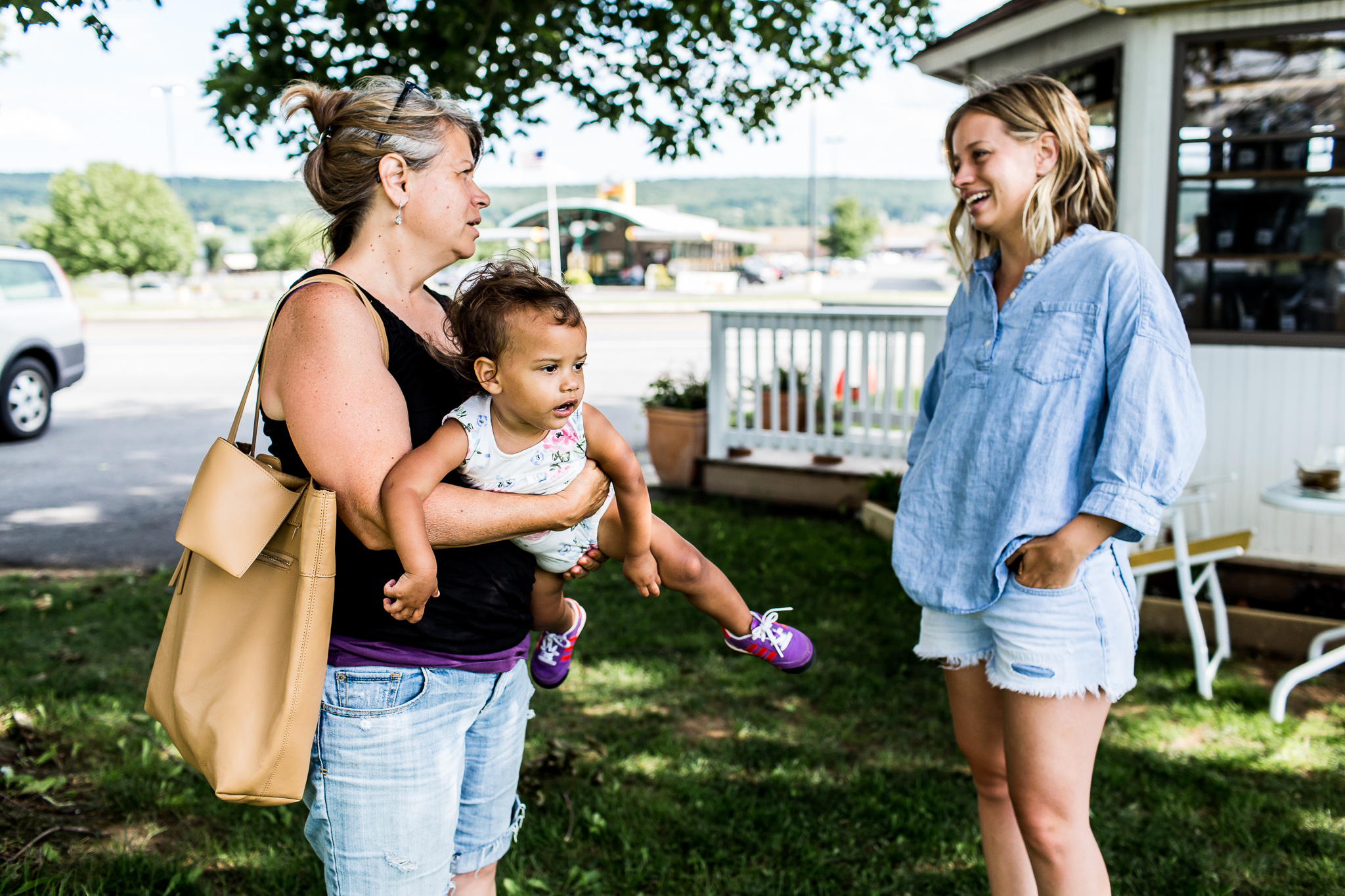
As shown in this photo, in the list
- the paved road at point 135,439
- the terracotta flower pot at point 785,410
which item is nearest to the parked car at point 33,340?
the paved road at point 135,439

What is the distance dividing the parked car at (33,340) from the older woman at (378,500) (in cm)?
1057

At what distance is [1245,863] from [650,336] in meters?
19.8

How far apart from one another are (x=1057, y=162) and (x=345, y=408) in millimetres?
1490

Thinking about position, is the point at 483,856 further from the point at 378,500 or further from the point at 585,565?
the point at 378,500

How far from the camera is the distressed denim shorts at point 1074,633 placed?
6.12 feet

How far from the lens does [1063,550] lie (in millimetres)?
1839

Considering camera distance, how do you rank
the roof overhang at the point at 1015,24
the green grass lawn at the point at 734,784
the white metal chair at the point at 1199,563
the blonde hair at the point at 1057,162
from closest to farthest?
the blonde hair at the point at 1057,162 → the green grass lawn at the point at 734,784 → the white metal chair at the point at 1199,563 → the roof overhang at the point at 1015,24

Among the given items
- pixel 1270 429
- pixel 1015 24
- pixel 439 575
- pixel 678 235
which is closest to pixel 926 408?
pixel 439 575

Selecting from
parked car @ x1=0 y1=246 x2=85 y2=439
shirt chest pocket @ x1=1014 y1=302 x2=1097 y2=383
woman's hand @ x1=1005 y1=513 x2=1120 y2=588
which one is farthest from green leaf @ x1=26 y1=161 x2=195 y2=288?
woman's hand @ x1=1005 y1=513 x2=1120 y2=588

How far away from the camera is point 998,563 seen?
1.91 meters

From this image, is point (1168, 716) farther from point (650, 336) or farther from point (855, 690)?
point (650, 336)

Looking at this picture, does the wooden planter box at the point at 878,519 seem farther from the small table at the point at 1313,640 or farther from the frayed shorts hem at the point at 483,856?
the frayed shorts hem at the point at 483,856

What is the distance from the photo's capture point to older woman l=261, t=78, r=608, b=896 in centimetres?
147

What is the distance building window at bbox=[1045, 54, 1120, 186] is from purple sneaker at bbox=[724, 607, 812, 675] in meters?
4.06
